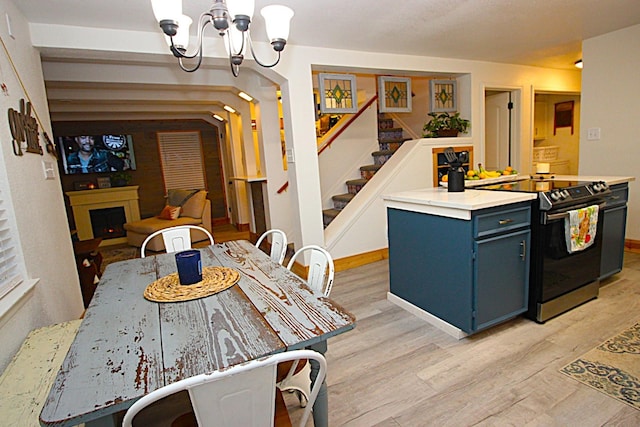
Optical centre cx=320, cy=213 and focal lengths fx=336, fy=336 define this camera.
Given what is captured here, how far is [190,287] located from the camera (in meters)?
1.51

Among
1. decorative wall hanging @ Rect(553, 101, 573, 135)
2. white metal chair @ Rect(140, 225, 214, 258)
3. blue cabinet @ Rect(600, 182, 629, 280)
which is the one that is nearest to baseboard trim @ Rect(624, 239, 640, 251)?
blue cabinet @ Rect(600, 182, 629, 280)

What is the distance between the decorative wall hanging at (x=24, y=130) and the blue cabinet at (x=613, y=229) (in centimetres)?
399

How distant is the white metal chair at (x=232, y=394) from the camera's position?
29.7 inches

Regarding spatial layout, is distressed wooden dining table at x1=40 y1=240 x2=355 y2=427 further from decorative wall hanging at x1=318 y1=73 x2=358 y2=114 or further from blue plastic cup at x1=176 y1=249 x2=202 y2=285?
decorative wall hanging at x1=318 y1=73 x2=358 y2=114

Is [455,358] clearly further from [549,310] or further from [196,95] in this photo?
[196,95]

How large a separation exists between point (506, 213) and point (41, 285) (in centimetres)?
283

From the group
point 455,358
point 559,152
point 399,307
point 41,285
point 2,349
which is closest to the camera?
point 2,349

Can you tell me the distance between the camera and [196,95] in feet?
16.4

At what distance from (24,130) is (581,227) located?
12.0ft

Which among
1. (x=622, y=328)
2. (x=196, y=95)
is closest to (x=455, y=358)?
(x=622, y=328)

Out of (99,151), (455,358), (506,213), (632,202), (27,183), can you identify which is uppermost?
(99,151)

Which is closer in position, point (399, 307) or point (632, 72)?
point (399, 307)

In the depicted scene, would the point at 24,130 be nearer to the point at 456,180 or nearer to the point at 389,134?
the point at 456,180

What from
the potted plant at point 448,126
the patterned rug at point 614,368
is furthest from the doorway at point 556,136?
the patterned rug at point 614,368
